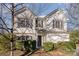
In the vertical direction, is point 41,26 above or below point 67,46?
above

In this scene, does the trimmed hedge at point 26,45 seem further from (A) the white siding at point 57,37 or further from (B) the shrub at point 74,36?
(B) the shrub at point 74,36

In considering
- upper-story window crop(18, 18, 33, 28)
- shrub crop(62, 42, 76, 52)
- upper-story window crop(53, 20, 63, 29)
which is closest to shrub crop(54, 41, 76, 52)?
shrub crop(62, 42, 76, 52)

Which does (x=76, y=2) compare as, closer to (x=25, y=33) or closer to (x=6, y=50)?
(x=25, y=33)

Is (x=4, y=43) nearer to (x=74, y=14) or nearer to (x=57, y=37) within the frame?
(x=57, y=37)

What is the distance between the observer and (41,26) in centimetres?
181

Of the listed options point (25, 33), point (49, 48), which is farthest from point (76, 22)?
point (25, 33)

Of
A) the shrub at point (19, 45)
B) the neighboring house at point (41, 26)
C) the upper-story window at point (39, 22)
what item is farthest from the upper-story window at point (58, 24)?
the shrub at point (19, 45)

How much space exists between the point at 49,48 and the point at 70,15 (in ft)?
1.11

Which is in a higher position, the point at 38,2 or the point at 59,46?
the point at 38,2

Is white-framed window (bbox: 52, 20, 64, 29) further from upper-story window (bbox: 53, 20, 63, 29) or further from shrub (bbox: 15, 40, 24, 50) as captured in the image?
shrub (bbox: 15, 40, 24, 50)

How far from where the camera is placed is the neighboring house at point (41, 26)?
5.92 ft

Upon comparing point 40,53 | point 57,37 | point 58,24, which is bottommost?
point 40,53

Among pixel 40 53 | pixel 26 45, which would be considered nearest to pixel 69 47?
pixel 40 53

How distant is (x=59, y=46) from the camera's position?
1.80m
